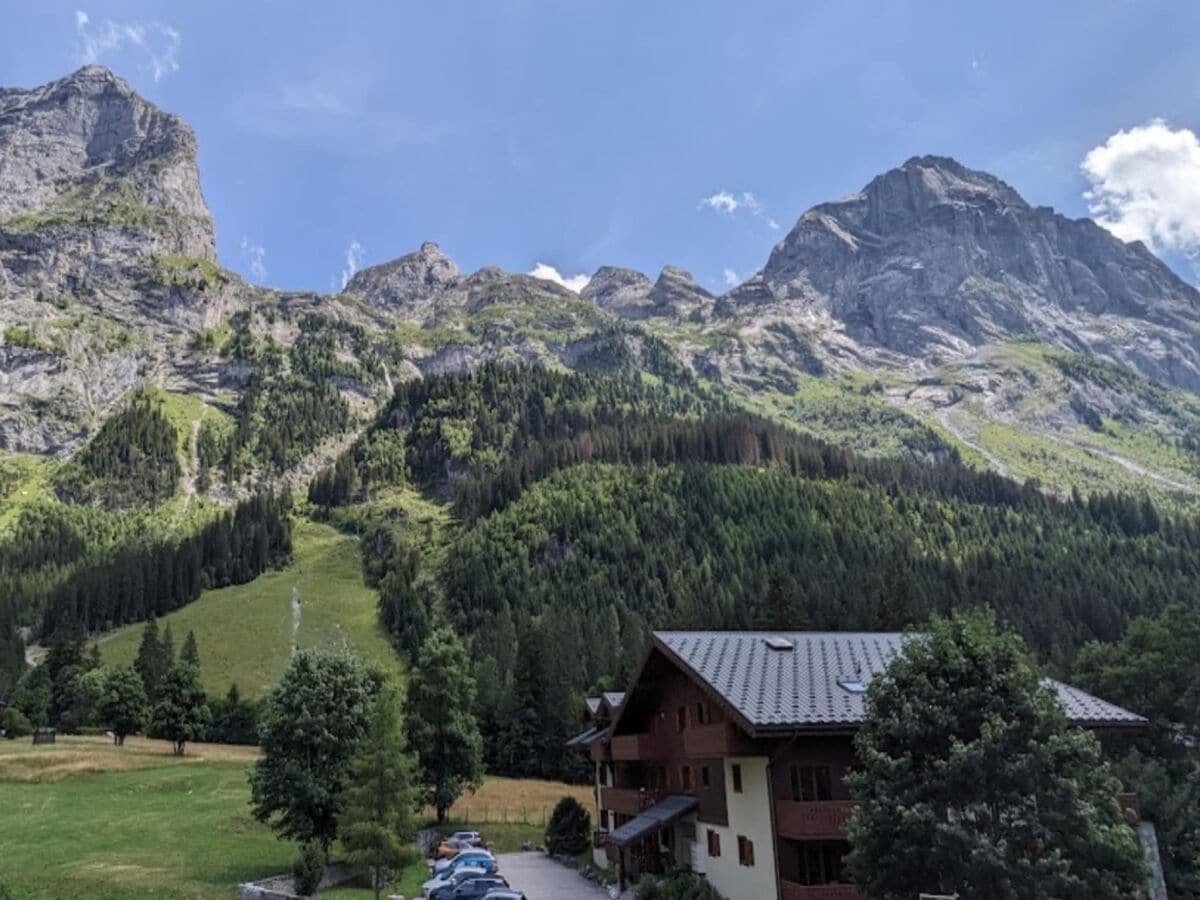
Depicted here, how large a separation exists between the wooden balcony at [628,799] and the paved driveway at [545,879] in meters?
4.37

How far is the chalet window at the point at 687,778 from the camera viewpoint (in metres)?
43.1

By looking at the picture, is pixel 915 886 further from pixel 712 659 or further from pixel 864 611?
pixel 864 611

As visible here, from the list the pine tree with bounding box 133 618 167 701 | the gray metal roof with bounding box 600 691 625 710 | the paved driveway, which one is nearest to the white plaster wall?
the paved driveway

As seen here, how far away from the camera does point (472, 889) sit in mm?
39438

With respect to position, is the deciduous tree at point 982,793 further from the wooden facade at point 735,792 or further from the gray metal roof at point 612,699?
the gray metal roof at point 612,699

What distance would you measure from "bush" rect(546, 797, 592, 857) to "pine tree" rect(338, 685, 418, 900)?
18.8 meters

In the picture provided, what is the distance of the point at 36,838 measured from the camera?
50531 mm

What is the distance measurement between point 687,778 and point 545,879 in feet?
43.2

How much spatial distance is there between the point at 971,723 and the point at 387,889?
33.3 metres

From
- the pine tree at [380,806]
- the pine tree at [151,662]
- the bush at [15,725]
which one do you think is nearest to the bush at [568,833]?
the pine tree at [380,806]

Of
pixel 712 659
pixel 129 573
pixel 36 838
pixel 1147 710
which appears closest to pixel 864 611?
pixel 1147 710

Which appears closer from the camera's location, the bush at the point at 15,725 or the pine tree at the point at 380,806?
the pine tree at the point at 380,806

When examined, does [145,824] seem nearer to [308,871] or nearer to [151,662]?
[308,871]

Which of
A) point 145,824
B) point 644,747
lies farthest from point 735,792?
point 145,824
